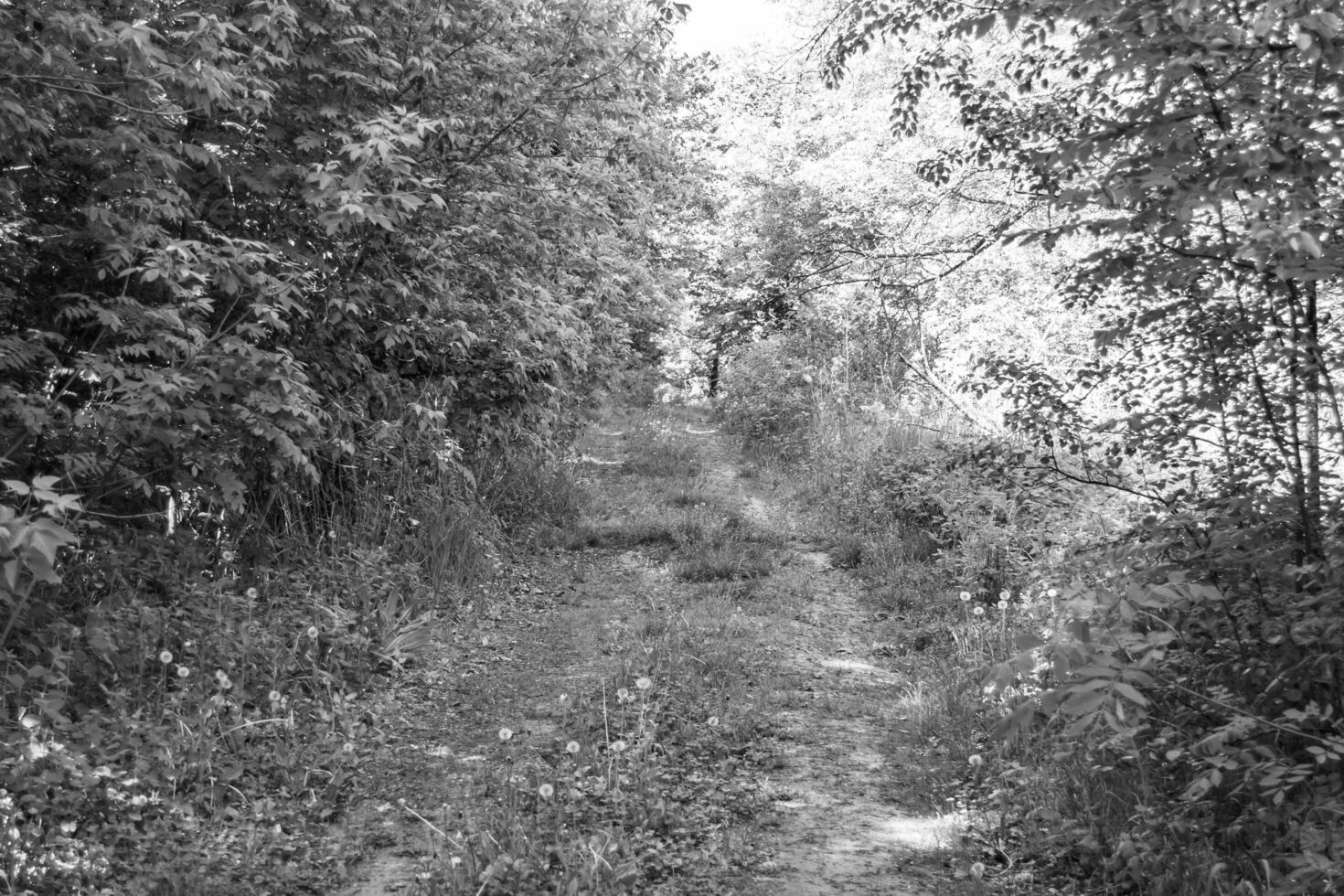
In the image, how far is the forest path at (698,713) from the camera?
3.76 meters

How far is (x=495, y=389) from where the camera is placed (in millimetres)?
8922

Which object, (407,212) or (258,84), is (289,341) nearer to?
(407,212)

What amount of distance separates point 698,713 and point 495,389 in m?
4.60

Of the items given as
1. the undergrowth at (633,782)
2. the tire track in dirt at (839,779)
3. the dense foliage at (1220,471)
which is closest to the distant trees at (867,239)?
the dense foliage at (1220,471)

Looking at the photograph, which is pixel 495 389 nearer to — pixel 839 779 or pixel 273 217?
pixel 273 217

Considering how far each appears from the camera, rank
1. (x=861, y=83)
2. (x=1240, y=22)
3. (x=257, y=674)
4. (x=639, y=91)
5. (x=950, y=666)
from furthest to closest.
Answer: (x=861, y=83) → (x=639, y=91) → (x=950, y=666) → (x=257, y=674) → (x=1240, y=22)

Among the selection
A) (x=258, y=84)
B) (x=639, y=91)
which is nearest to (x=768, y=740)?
(x=258, y=84)

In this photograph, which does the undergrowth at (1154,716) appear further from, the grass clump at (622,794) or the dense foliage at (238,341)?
the dense foliage at (238,341)

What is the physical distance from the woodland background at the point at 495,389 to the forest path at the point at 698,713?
0.39 metres

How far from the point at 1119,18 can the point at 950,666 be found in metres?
4.00

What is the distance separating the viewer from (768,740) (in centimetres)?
504

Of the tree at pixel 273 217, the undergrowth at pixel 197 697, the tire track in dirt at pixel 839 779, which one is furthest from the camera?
the tree at pixel 273 217

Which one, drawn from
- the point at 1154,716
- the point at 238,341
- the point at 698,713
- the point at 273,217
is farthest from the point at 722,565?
the point at 238,341

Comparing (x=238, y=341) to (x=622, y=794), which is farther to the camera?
(x=238, y=341)
